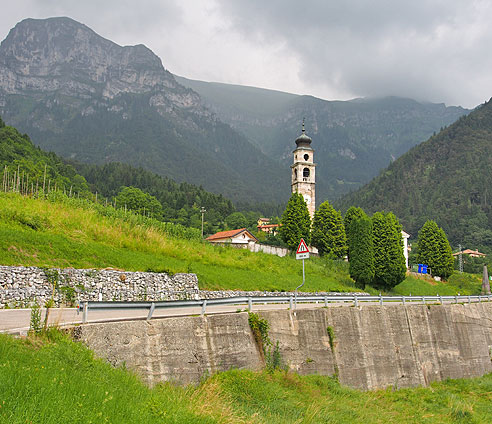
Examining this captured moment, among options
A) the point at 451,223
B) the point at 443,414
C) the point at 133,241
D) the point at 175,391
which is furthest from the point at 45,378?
the point at 451,223

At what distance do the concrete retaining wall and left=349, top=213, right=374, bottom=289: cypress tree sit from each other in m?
15.5

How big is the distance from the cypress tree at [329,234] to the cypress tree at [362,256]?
1427 cm

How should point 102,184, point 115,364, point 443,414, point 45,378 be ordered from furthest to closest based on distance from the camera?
point 102,184, point 443,414, point 115,364, point 45,378

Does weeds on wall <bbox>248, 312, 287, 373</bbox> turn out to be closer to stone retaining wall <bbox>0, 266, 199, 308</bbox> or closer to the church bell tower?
stone retaining wall <bbox>0, 266, 199, 308</bbox>

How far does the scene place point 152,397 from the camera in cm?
875

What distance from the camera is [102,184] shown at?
463 feet

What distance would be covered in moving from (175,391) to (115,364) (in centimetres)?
159

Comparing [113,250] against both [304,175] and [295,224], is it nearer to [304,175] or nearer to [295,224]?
[295,224]

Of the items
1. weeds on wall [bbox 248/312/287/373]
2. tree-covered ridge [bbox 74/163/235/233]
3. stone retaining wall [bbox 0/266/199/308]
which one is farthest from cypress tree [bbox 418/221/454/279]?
weeds on wall [bbox 248/312/287/373]

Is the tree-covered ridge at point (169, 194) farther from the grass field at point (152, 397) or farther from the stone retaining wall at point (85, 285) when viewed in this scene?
the grass field at point (152, 397)

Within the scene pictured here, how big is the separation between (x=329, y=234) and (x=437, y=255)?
19090mm

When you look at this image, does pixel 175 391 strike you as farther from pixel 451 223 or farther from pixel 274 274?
pixel 451 223

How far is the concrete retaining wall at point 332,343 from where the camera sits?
1123cm

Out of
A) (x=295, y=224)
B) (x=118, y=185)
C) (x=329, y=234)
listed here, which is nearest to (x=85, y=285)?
(x=295, y=224)
